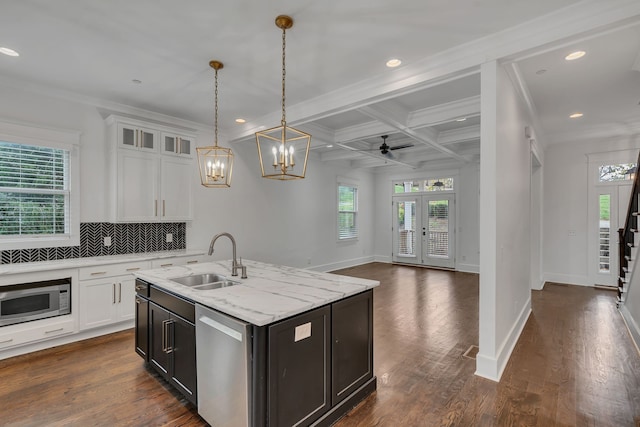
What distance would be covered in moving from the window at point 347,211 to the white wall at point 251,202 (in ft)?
0.75

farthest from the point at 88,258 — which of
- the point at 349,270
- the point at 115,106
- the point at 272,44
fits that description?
the point at 349,270

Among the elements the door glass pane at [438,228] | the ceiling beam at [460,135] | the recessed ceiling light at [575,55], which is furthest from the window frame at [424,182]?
the recessed ceiling light at [575,55]

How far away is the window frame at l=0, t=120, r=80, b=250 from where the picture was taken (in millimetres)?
3510

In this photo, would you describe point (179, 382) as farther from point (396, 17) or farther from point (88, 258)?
point (396, 17)

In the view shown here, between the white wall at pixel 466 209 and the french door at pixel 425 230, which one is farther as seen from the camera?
the french door at pixel 425 230

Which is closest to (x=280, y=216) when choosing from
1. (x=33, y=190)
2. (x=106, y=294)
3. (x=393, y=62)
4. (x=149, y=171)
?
(x=149, y=171)

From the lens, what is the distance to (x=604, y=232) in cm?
589

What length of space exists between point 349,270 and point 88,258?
5652 millimetres

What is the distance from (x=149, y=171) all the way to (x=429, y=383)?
13.8ft

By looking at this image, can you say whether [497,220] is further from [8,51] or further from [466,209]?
[466,209]

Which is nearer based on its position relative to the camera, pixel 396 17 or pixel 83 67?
pixel 396 17

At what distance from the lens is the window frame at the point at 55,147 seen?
351 cm

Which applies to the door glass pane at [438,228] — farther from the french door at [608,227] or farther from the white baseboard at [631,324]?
the white baseboard at [631,324]

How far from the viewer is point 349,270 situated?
8.15m
